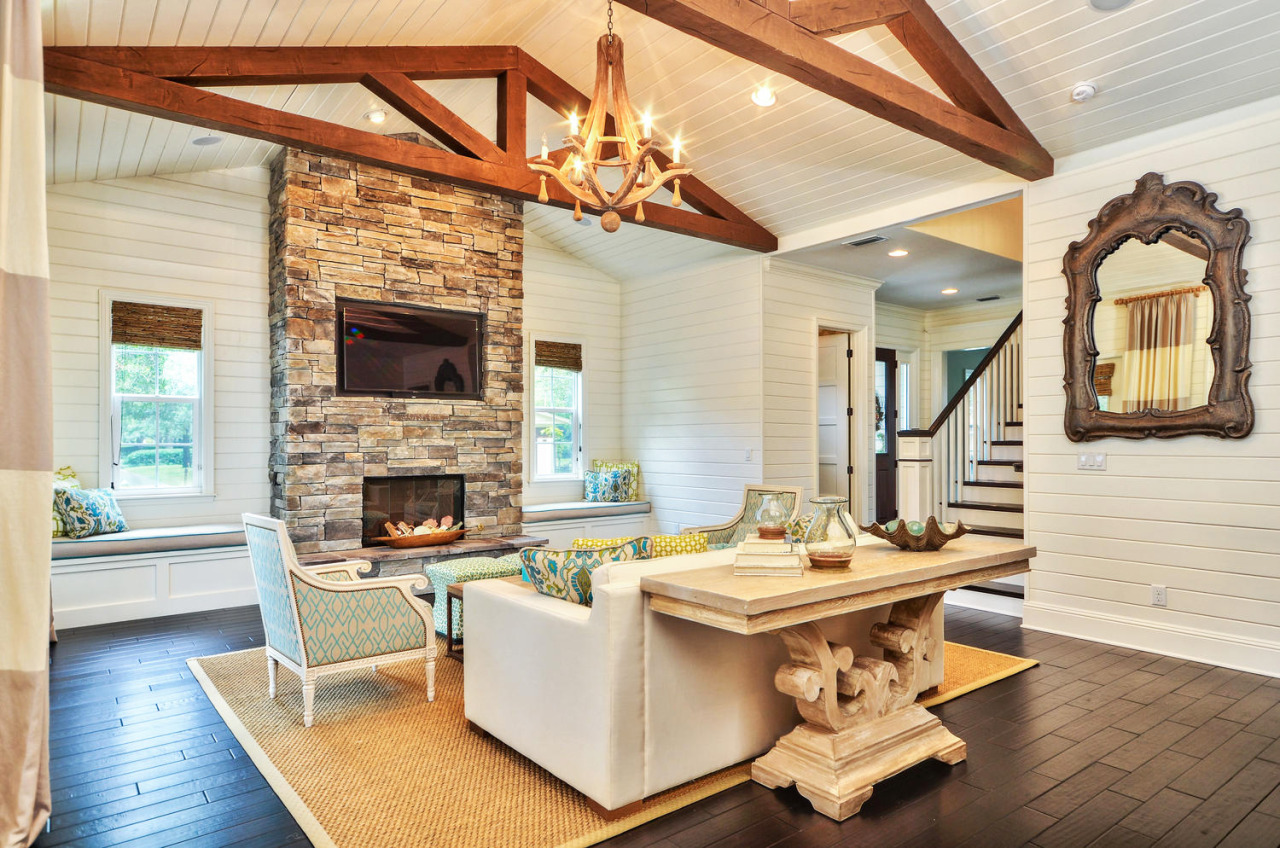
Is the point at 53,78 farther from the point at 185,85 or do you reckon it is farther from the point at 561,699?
the point at 561,699

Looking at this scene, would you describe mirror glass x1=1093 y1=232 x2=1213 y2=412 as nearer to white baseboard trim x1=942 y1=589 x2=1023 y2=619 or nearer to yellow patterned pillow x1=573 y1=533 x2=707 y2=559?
white baseboard trim x1=942 y1=589 x2=1023 y2=619

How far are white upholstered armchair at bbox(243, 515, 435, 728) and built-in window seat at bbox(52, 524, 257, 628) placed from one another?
2.23m

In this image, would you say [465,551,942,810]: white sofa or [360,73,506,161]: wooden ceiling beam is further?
[360,73,506,161]: wooden ceiling beam

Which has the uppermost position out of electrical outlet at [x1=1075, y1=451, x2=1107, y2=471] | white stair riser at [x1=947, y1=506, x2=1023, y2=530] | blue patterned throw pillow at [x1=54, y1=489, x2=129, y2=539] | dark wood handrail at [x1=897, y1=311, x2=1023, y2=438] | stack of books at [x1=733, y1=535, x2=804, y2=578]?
dark wood handrail at [x1=897, y1=311, x2=1023, y2=438]

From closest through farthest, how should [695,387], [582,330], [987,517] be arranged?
[987,517], [695,387], [582,330]

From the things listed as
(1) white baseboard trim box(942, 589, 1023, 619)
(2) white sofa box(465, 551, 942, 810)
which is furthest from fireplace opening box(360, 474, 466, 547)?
(1) white baseboard trim box(942, 589, 1023, 619)

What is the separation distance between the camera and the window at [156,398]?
5645 millimetres

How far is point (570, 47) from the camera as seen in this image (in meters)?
5.14

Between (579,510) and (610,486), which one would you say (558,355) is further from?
(579,510)

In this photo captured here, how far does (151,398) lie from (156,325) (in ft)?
1.83

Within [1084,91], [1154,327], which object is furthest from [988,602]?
[1084,91]

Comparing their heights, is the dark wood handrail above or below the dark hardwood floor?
above

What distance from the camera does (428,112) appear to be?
4.68m

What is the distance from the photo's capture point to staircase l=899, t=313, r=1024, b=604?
6129 millimetres
